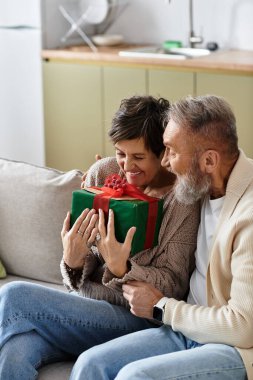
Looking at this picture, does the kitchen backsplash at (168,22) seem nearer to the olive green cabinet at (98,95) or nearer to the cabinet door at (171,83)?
the olive green cabinet at (98,95)

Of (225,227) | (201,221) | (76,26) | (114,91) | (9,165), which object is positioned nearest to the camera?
(225,227)

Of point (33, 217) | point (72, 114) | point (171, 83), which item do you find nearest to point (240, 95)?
point (171, 83)

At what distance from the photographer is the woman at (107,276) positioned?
2199 mm

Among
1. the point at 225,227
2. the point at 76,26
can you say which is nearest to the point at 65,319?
the point at 225,227

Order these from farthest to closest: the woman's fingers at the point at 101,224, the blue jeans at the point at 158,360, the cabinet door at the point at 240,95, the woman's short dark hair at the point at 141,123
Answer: the cabinet door at the point at 240,95, the woman's short dark hair at the point at 141,123, the woman's fingers at the point at 101,224, the blue jeans at the point at 158,360

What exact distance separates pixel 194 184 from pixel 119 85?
2.42 m

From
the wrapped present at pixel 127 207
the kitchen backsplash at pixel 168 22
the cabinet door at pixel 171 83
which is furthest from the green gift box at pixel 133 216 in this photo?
the kitchen backsplash at pixel 168 22

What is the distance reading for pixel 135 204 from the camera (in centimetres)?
214

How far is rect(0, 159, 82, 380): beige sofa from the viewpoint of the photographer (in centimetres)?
267

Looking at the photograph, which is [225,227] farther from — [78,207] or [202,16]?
[202,16]

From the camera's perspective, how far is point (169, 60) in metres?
4.21

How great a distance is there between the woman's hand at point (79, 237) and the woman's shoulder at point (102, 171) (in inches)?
10.9

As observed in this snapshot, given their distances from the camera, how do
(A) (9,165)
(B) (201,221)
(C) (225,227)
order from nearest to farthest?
1. (C) (225,227)
2. (B) (201,221)
3. (A) (9,165)

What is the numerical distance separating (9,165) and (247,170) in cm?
106
